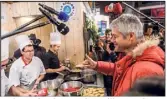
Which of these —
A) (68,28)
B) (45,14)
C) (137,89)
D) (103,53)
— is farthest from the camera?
(103,53)

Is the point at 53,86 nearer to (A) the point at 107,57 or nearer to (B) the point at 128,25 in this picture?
(A) the point at 107,57

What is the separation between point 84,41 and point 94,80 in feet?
0.81

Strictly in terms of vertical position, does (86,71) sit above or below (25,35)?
below

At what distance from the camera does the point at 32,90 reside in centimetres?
140

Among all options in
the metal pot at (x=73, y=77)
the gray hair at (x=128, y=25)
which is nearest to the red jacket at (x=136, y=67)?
the gray hair at (x=128, y=25)

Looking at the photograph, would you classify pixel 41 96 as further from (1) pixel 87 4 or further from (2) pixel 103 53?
(1) pixel 87 4

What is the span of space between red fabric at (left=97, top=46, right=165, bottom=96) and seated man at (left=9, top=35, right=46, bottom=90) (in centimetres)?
43

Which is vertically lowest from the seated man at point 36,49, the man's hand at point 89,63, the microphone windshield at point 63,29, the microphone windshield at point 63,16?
the man's hand at point 89,63

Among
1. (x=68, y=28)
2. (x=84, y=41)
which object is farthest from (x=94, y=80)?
(x=68, y=28)

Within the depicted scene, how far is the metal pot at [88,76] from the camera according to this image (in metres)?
1.41

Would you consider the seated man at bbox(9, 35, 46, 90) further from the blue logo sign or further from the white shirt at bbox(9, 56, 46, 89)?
the blue logo sign

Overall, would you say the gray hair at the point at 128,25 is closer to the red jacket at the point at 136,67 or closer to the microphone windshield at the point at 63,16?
the red jacket at the point at 136,67

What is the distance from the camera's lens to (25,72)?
1.39 metres

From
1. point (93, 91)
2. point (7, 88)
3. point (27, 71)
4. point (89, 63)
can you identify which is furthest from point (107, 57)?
point (7, 88)
